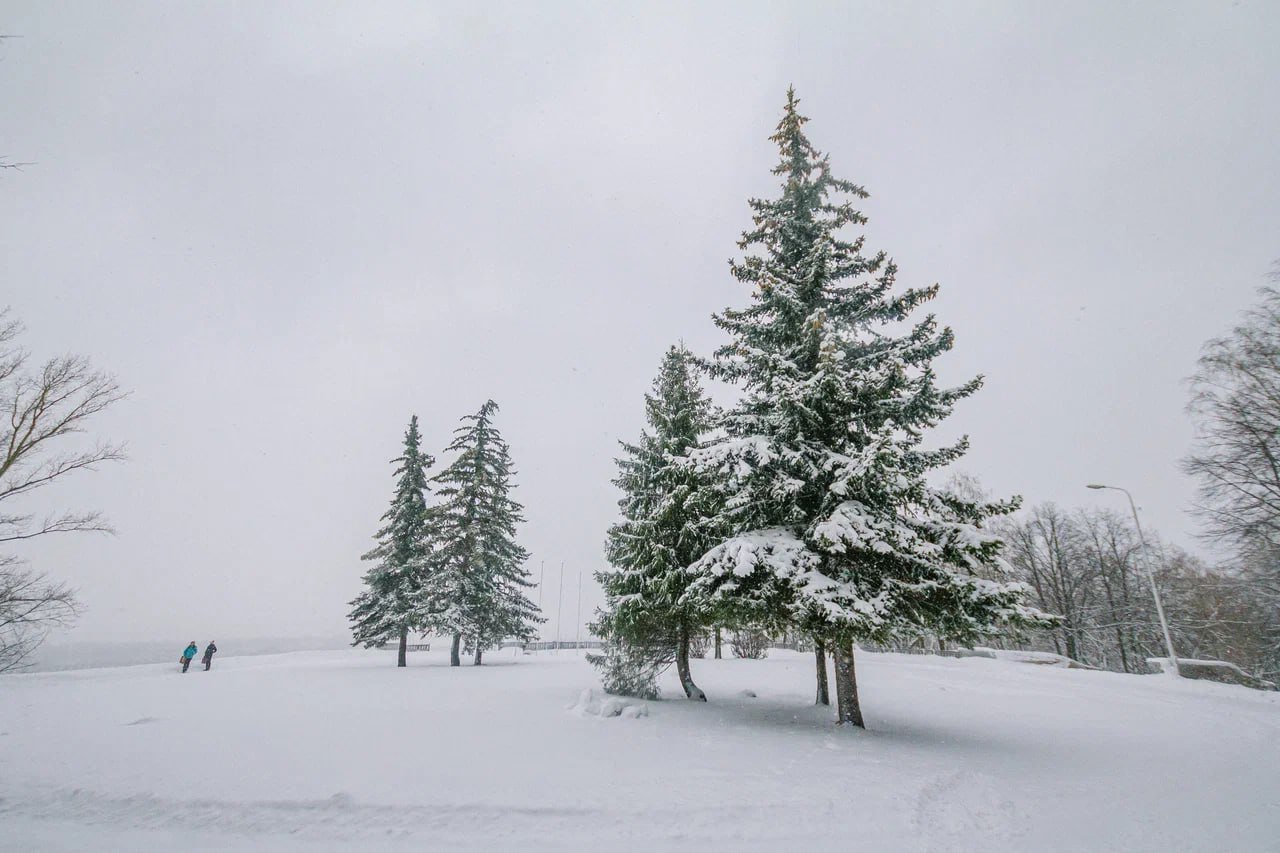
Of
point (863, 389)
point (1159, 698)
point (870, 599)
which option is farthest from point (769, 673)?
point (863, 389)

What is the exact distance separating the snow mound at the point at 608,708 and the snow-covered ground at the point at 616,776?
0.89 ft

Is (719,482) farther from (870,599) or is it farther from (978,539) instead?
(978,539)

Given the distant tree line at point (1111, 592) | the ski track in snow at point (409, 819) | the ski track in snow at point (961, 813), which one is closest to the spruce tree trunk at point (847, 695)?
the ski track in snow at point (961, 813)

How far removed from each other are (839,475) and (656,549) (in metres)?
5.55

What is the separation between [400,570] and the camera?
2419 centimetres

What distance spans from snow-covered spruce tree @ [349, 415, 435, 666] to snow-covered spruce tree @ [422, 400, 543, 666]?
1084 millimetres

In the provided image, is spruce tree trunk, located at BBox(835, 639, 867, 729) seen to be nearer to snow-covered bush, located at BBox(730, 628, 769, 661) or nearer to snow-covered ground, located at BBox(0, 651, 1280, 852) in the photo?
snow-covered ground, located at BBox(0, 651, 1280, 852)

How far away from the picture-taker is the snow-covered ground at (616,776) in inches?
228

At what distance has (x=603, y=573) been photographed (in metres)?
14.7

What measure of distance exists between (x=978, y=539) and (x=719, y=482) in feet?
15.4

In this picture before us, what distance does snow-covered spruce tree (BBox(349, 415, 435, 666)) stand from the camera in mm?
24141

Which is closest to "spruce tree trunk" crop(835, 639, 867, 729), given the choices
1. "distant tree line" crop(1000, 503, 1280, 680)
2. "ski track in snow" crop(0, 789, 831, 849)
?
"ski track in snow" crop(0, 789, 831, 849)

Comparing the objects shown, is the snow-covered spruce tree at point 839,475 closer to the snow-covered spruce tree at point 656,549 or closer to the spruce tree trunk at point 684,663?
the snow-covered spruce tree at point 656,549

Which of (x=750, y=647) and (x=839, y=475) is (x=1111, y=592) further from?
(x=839, y=475)
